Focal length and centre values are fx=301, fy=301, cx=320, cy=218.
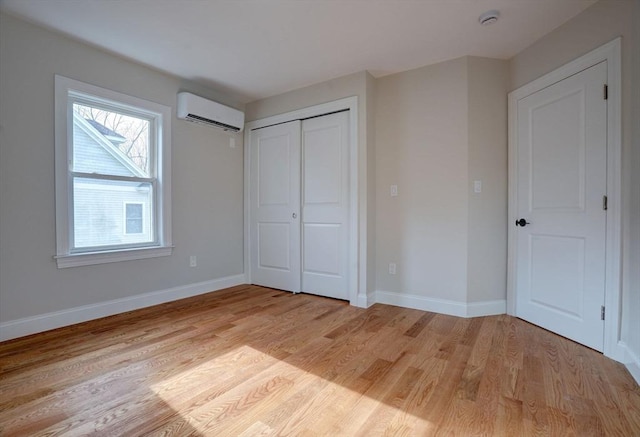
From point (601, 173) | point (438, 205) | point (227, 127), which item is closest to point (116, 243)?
point (227, 127)

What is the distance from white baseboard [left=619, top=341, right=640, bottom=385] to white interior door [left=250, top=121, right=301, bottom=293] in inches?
109

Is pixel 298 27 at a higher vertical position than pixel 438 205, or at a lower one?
higher

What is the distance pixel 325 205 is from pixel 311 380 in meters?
1.99

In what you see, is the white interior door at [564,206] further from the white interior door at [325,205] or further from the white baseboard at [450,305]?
the white interior door at [325,205]

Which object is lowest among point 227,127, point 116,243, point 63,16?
point 116,243

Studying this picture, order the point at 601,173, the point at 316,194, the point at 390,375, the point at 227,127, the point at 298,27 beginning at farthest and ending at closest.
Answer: the point at 227,127 < the point at 316,194 < the point at 298,27 < the point at 601,173 < the point at 390,375

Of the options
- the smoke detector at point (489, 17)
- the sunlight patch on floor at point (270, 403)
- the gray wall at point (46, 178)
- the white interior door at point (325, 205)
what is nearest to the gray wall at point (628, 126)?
the smoke detector at point (489, 17)

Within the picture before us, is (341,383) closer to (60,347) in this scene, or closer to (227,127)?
(60,347)

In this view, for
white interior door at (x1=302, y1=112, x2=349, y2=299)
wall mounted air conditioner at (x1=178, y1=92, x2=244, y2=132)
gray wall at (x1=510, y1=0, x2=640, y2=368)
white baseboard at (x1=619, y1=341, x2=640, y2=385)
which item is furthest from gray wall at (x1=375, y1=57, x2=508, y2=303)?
wall mounted air conditioner at (x1=178, y1=92, x2=244, y2=132)

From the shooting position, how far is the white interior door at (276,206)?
3.61 metres

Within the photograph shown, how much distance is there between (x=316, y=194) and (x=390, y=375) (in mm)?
2117

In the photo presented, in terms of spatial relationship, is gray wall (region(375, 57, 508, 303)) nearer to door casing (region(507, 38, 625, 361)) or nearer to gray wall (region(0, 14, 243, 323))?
door casing (region(507, 38, 625, 361))

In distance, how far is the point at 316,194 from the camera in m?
3.46

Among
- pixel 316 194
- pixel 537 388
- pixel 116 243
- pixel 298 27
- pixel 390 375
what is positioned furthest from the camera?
pixel 316 194
